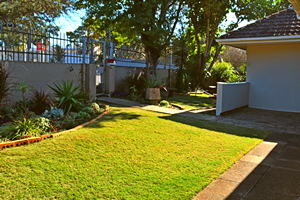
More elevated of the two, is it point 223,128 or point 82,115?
point 82,115

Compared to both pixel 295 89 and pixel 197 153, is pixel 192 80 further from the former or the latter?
pixel 197 153

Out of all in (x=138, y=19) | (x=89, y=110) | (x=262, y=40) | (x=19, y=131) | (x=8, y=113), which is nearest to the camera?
(x=19, y=131)

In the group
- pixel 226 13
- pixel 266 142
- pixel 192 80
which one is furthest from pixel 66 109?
pixel 226 13

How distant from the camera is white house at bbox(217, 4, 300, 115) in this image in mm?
10570

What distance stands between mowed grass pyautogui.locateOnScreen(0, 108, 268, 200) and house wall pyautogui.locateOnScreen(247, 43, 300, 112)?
15.8 feet

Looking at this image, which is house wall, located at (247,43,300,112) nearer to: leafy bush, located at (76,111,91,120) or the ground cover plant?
the ground cover plant

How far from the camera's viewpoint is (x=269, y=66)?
1145 centimetres

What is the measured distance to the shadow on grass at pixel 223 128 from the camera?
7.35 metres

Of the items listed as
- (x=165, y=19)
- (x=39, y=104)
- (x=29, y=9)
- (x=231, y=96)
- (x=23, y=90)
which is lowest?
(x=39, y=104)

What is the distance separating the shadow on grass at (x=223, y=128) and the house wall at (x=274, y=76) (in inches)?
166

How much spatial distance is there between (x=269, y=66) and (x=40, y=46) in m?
8.40

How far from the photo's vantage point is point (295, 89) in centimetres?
1105

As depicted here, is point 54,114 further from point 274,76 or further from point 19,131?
point 274,76

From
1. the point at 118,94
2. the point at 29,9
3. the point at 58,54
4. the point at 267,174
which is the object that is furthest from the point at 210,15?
the point at 267,174
